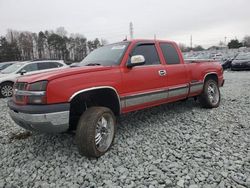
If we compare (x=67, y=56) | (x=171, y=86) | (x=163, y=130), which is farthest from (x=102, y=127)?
(x=67, y=56)

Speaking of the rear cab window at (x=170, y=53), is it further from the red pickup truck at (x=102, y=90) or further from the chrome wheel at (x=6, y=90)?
the chrome wheel at (x=6, y=90)

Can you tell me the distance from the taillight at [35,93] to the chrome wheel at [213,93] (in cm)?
442

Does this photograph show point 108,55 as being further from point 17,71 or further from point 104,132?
point 17,71

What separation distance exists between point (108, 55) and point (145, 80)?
0.88 metres

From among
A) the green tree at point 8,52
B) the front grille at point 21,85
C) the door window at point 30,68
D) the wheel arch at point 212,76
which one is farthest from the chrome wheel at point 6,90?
the green tree at point 8,52

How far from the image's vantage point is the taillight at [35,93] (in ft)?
10.0

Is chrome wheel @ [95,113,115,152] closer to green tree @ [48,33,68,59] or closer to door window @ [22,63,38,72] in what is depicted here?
door window @ [22,63,38,72]

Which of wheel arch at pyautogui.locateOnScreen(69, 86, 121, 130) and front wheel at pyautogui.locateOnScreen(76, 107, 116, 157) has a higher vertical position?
wheel arch at pyautogui.locateOnScreen(69, 86, 121, 130)

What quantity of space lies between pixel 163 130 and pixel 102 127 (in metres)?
1.47

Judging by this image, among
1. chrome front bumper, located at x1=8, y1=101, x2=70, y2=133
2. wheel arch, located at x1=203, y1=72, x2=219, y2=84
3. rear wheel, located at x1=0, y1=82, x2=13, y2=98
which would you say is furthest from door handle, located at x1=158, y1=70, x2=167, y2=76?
rear wheel, located at x1=0, y1=82, x2=13, y2=98

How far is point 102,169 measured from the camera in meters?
3.16

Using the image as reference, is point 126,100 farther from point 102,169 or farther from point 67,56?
point 67,56

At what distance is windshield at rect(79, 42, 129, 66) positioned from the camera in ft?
13.4

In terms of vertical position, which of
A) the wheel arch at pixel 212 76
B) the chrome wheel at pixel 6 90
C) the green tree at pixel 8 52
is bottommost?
the chrome wheel at pixel 6 90
